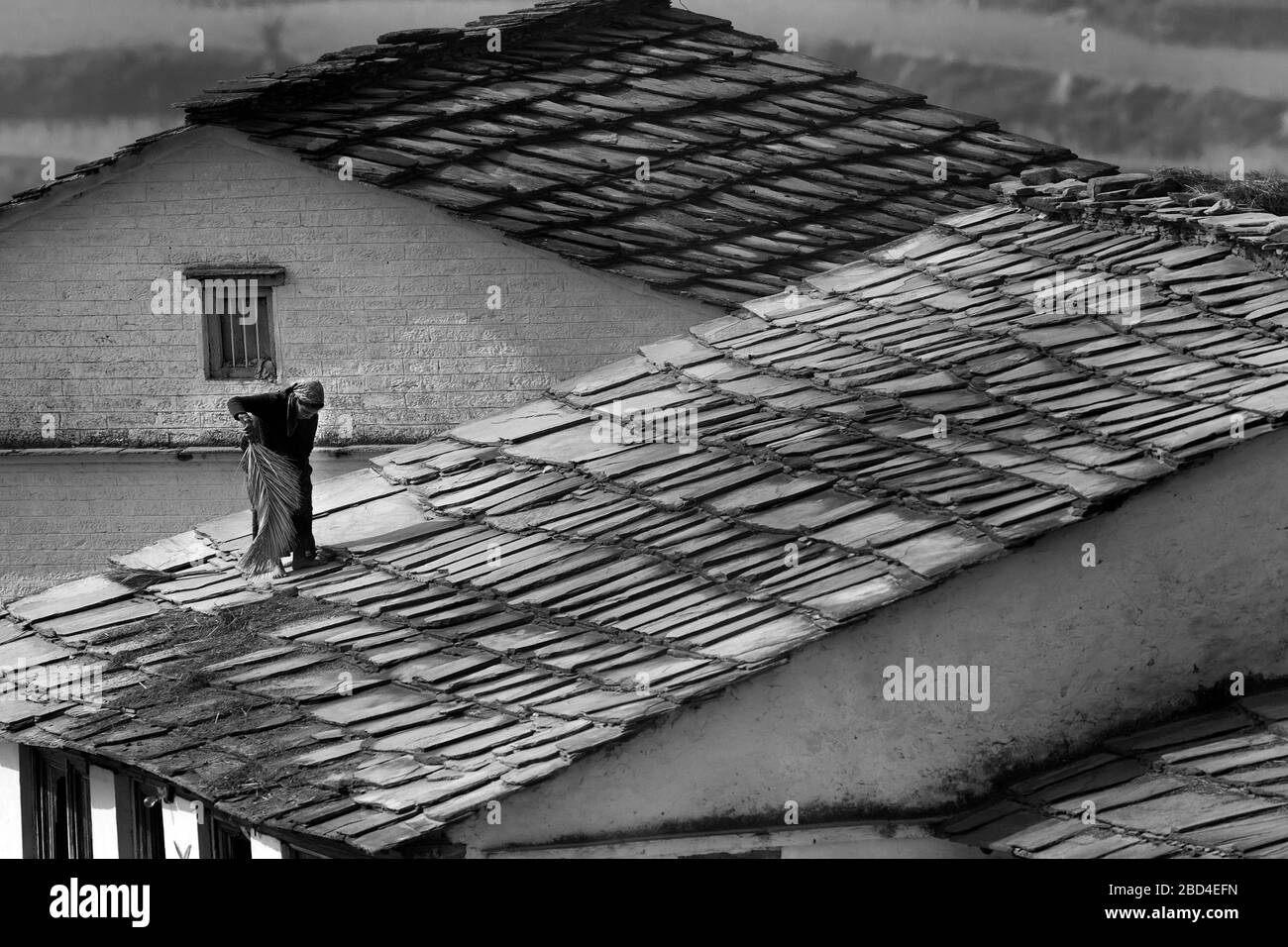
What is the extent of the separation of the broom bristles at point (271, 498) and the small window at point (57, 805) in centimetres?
177

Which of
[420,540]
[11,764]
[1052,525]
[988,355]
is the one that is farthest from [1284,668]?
[11,764]

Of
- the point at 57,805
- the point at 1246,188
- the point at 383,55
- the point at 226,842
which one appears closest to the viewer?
the point at 226,842

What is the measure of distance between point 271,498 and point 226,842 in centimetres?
264

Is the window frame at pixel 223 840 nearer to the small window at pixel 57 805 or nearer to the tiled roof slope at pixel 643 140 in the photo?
the small window at pixel 57 805

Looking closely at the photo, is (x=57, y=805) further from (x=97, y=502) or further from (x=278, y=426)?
(x=97, y=502)

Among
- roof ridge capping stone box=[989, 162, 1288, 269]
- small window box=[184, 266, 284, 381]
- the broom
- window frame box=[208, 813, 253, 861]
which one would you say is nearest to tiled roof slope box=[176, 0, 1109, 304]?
small window box=[184, 266, 284, 381]

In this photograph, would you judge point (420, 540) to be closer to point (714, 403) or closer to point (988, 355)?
point (714, 403)

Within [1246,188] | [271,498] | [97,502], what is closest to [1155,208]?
[1246,188]

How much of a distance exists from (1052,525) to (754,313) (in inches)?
225

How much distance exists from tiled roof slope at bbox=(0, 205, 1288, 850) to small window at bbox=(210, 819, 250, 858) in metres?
0.67

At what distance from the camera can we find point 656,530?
41.5 feet

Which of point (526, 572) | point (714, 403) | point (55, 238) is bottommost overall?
point (526, 572)

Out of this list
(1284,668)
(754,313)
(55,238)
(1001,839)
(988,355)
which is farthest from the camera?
(55,238)

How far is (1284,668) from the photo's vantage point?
11.4 metres
